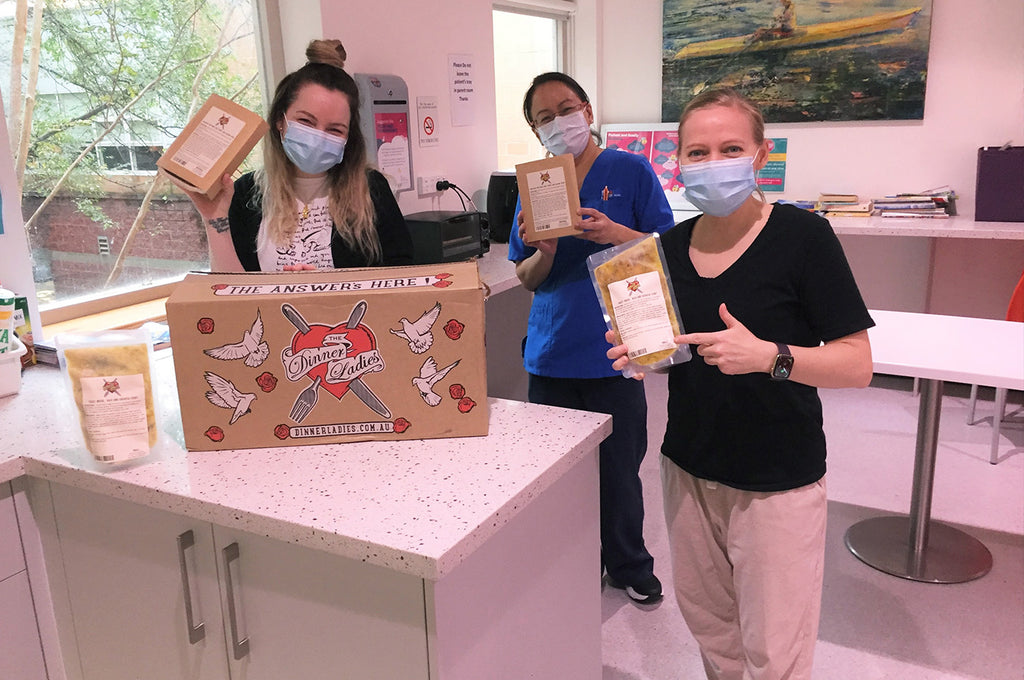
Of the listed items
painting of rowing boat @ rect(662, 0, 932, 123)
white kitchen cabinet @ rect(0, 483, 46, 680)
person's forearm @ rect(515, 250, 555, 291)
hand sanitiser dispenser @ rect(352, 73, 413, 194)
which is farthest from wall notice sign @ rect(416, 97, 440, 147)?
white kitchen cabinet @ rect(0, 483, 46, 680)

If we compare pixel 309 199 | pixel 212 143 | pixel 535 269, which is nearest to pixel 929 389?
pixel 535 269

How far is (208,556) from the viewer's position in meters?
1.32

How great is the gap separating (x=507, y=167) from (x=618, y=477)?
258cm

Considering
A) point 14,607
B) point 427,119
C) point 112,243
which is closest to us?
point 14,607

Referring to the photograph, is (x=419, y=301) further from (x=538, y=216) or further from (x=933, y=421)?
(x=933, y=421)

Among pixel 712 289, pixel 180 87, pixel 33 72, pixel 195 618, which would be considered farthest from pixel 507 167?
pixel 195 618

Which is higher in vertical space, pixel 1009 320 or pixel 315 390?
pixel 315 390

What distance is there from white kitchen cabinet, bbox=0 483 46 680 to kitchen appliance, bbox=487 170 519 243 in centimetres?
250

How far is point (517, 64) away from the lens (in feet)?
15.1

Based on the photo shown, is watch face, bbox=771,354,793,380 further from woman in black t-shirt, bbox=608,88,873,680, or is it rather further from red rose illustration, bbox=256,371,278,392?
red rose illustration, bbox=256,371,278,392

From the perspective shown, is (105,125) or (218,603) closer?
(218,603)

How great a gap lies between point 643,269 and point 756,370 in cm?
25

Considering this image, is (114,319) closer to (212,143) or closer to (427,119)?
(212,143)

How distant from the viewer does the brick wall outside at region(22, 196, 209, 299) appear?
2389 mm
